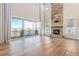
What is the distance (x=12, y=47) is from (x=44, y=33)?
18.5 inches

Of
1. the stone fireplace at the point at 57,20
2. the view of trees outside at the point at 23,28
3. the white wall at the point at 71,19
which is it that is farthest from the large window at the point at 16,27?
the white wall at the point at 71,19

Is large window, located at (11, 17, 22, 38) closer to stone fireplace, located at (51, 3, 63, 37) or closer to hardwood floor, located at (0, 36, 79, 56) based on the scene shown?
hardwood floor, located at (0, 36, 79, 56)

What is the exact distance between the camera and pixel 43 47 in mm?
2279

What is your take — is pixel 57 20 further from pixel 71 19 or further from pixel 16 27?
pixel 16 27

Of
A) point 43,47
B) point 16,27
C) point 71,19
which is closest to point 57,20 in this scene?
point 71,19

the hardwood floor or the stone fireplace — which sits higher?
the stone fireplace

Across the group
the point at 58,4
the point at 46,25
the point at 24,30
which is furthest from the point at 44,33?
the point at 58,4

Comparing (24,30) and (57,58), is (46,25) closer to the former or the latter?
(24,30)

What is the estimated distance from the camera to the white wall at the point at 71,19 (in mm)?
2248

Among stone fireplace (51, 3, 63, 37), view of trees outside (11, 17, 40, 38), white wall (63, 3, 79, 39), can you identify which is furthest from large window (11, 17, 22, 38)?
white wall (63, 3, 79, 39)

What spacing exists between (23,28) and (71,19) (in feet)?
2.18

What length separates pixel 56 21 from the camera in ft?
7.52

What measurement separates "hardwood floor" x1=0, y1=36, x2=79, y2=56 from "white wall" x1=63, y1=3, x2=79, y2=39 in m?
0.09

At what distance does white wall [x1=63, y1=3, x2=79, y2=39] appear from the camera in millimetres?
2248
